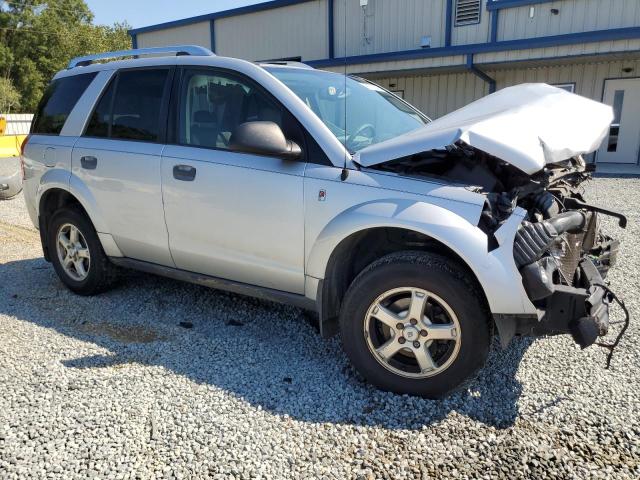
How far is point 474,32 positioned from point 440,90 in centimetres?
192

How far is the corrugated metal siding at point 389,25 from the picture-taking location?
16531 millimetres

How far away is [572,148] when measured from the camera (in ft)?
10.4

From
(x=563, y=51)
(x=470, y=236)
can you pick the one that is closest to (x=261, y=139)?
(x=470, y=236)

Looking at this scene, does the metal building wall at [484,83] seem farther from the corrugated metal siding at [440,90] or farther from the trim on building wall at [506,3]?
the trim on building wall at [506,3]

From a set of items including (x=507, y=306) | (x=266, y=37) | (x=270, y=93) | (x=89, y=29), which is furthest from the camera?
(x=89, y=29)

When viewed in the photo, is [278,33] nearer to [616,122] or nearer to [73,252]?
[616,122]

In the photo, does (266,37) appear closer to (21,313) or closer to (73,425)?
(21,313)

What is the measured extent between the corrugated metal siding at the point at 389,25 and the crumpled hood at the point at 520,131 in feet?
45.6

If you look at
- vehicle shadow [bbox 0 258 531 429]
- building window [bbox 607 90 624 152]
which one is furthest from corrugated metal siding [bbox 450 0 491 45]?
vehicle shadow [bbox 0 258 531 429]

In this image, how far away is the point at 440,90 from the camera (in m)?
16.7

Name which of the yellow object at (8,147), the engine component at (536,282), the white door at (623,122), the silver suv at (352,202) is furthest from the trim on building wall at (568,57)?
the yellow object at (8,147)

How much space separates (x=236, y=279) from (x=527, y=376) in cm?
199

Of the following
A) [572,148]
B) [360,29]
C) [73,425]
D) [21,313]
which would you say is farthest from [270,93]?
[360,29]

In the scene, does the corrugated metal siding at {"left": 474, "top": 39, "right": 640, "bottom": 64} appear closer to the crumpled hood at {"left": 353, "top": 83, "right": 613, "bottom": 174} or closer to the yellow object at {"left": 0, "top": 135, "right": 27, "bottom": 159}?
the crumpled hood at {"left": 353, "top": 83, "right": 613, "bottom": 174}
